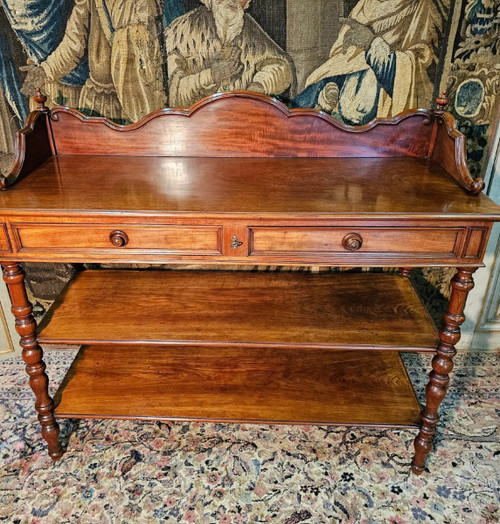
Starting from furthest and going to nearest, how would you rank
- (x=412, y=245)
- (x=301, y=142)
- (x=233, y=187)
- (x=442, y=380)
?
(x=301, y=142), (x=442, y=380), (x=233, y=187), (x=412, y=245)

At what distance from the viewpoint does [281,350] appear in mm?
2572

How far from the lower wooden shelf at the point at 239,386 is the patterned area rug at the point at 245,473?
241 mm

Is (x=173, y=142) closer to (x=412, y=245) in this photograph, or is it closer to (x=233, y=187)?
(x=233, y=187)

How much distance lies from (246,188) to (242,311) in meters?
0.59

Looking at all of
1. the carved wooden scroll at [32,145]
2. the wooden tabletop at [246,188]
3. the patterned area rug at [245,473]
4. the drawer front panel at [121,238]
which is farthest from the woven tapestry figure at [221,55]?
the patterned area rug at [245,473]

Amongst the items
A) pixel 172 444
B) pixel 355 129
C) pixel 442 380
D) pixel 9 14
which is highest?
pixel 9 14

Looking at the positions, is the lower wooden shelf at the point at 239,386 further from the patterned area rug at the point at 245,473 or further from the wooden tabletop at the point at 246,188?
the wooden tabletop at the point at 246,188

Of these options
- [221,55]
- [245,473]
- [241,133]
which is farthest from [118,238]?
[245,473]

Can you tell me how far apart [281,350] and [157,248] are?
1.04 meters

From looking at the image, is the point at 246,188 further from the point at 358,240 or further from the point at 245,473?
the point at 245,473

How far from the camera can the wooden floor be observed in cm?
206

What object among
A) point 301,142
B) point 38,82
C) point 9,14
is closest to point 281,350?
point 301,142

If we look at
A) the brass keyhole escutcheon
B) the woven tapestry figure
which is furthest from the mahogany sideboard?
the woven tapestry figure

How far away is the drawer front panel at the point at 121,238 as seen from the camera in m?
1.78
